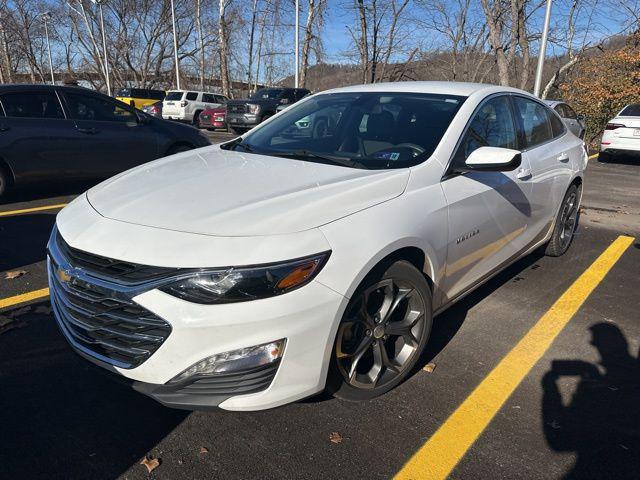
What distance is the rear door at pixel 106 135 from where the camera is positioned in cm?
682

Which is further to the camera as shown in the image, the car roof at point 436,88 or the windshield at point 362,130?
the car roof at point 436,88

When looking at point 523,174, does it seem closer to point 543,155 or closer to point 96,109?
point 543,155

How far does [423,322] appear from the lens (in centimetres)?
271

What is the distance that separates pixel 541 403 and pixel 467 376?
1.35 ft

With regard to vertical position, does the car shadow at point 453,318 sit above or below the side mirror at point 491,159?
below

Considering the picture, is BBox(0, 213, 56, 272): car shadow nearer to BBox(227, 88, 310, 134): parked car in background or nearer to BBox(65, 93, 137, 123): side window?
BBox(65, 93, 137, 123): side window

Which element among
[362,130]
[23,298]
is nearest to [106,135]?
[23,298]

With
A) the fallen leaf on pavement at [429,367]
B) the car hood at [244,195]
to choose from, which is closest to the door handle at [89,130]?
the car hood at [244,195]

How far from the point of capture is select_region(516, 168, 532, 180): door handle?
3594 mm

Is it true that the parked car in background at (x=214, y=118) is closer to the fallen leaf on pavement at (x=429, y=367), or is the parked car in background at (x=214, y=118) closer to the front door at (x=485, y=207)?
the front door at (x=485, y=207)

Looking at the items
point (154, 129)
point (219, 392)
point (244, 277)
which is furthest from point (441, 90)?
point (154, 129)

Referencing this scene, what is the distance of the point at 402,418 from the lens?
8.08ft

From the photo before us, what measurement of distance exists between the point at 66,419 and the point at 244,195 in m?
1.40

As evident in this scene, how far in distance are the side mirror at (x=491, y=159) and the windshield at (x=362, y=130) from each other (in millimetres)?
249
